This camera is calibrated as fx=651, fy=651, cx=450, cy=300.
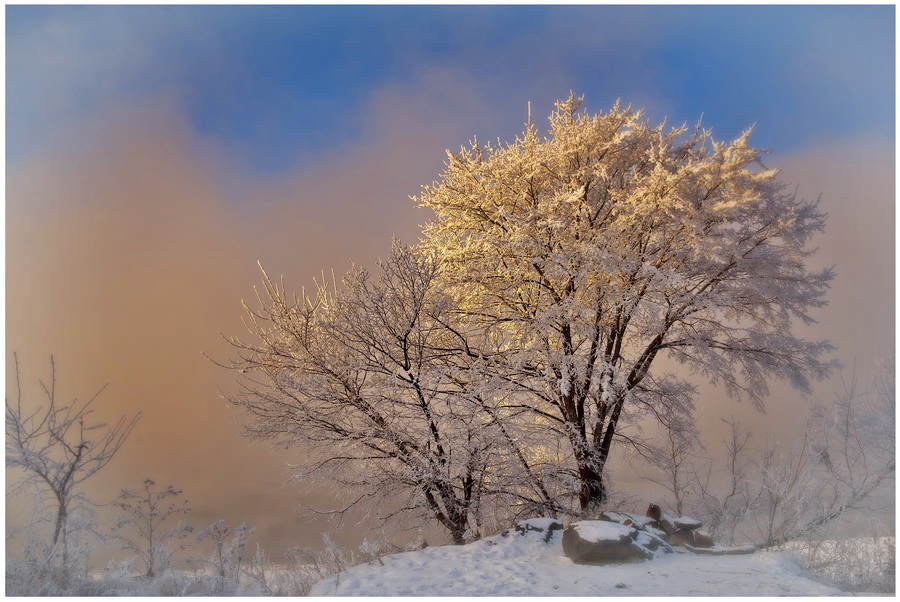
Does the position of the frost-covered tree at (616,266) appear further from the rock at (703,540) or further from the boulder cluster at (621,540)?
the rock at (703,540)

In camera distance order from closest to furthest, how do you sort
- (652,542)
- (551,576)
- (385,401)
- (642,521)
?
1. (551,576)
2. (652,542)
3. (642,521)
4. (385,401)

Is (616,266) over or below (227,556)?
over

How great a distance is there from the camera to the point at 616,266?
9.84 meters

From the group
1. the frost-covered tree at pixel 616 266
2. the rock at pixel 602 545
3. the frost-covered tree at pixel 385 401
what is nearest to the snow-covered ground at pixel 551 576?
the rock at pixel 602 545

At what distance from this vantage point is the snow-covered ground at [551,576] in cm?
670

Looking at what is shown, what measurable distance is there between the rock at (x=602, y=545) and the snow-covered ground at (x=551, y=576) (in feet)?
0.38

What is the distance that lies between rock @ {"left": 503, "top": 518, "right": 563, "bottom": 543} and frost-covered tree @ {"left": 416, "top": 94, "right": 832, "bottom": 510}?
1.22 m

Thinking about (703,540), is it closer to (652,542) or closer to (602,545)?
(652,542)

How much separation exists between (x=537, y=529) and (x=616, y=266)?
3993 mm

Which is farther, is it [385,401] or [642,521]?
[385,401]

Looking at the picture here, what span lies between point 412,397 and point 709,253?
4.94m

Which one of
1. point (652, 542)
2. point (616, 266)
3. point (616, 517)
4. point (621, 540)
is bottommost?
point (652, 542)

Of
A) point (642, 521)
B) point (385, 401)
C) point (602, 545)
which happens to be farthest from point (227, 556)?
point (642, 521)

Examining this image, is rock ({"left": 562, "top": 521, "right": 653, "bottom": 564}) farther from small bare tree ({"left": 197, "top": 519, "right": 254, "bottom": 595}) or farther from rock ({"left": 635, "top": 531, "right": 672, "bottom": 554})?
small bare tree ({"left": 197, "top": 519, "right": 254, "bottom": 595})
